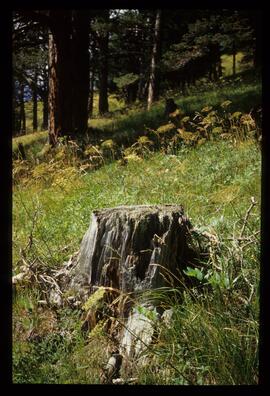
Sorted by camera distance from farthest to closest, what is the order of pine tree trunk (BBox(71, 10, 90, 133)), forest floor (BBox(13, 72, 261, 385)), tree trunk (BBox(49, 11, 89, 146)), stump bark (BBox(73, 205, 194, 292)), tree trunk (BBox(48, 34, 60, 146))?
pine tree trunk (BBox(71, 10, 90, 133)) < tree trunk (BBox(48, 34, 60, 146)) < tree trunk (BBox(49, 11, 89, 146)) < stump bark (BBox(73, 205, 194, 292)) < forest floor (BBox(13, 72, 261, 385))

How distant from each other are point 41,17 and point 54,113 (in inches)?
71.3

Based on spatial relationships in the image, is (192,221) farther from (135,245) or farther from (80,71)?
(80,71)

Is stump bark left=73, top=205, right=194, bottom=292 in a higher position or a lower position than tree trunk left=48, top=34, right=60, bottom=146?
lower

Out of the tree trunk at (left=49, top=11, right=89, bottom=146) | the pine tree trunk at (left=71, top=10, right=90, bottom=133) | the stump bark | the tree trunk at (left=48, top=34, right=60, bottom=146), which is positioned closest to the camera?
the stump bark

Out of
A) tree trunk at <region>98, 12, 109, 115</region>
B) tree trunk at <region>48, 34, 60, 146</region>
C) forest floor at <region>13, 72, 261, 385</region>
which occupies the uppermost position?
tree trunk at <region>98, 12, 109, 115</region>

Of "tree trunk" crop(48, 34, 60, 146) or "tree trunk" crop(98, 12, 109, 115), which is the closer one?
"tree trunk" crop(48, 34, 60, 146)

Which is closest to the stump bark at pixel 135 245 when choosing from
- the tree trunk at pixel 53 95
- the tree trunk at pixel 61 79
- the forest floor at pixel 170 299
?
the forest floor at pixel 170 299

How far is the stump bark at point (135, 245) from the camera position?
2881 mm

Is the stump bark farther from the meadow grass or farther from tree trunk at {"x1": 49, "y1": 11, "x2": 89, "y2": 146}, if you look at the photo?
tree trunk at {"x1": 49, "y1": 11, "x2": 89, "y2": 146}

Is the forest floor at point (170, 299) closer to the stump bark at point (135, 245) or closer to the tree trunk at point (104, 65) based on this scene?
the stump bark at point (135, 245)

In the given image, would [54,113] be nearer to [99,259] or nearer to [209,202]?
[209,202]

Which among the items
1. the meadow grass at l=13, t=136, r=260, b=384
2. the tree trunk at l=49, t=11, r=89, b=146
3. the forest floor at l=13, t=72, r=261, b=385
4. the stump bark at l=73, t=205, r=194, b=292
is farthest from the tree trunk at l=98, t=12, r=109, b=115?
the stump bark at l=73, t=205, r=194, b=292

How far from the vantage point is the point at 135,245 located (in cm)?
289

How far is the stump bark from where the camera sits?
288 centimetres
